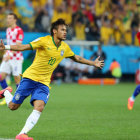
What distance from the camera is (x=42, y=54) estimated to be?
7750mm

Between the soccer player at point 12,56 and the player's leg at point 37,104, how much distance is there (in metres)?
5.05

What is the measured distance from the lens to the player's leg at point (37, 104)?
7.05 metres

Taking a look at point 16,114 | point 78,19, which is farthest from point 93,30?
point 16,114

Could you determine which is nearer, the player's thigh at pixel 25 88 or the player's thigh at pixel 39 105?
the player's thigh at pixel 39 105

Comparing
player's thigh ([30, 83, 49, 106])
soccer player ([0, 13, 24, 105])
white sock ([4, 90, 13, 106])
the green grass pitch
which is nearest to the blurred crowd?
soccer player ([0, 13, 24, 105])

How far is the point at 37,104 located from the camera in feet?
24.0

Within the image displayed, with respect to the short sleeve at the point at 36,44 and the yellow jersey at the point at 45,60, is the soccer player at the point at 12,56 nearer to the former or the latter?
the yellow jersey at the point at 45,60

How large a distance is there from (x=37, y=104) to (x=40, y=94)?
264 mm

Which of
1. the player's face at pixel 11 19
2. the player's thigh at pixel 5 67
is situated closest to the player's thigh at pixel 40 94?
the player's face at pixel 11 19

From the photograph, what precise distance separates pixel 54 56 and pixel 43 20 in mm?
14966

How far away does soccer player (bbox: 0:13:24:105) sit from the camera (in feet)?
41.6

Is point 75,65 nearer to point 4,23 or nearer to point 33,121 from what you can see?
point 4,23

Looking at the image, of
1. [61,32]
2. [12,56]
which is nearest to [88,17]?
[12,56]

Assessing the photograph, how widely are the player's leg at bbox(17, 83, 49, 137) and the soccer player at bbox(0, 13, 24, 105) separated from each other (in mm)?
5047
